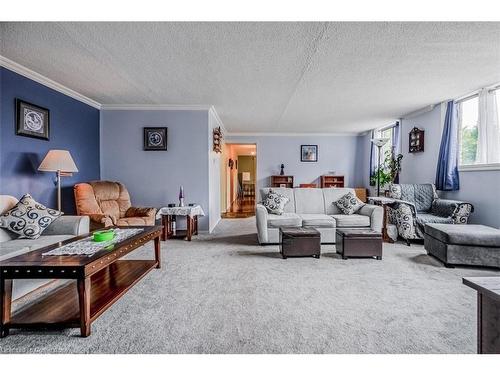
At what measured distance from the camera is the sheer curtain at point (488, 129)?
387 cm

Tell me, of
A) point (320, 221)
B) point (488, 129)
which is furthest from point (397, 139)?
point (320, 221)

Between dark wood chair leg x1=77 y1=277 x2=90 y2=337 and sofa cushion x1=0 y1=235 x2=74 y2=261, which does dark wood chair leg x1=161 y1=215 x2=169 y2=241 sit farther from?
dark wood chair leg x1=77 y1=277 x2=90 y2=337

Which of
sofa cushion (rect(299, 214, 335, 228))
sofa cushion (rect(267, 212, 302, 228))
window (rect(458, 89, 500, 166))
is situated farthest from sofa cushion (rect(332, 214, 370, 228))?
window (rect(458, 89, 500, 166))

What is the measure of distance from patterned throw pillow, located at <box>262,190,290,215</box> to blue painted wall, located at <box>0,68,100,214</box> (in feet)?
10.2

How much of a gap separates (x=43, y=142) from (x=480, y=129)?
6.34 metres

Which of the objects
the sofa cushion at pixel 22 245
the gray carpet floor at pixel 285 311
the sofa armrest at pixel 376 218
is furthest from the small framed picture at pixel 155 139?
the sofa armrest at pixel 376 218

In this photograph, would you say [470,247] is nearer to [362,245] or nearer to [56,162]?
[362,245]

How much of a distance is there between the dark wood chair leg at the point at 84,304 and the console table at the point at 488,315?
2.09 meters

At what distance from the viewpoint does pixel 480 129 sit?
4078 millimetres

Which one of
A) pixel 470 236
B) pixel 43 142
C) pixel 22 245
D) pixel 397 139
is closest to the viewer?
pixel 22 245
